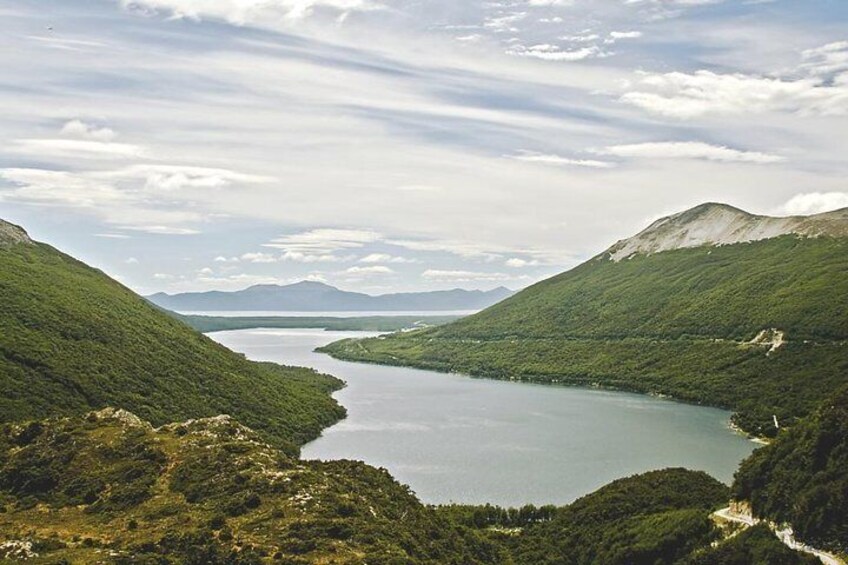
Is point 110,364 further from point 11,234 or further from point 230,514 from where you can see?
point 230,514

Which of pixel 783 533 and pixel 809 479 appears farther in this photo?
pixel 809 479

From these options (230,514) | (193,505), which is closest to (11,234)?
→ (193,505)

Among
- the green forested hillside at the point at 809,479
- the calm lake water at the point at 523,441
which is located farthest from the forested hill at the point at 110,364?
the green forested hillside at the point at 809,479

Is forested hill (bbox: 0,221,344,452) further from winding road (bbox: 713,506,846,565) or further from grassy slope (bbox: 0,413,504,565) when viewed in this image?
winding road (bbox: 713,506,846,565)

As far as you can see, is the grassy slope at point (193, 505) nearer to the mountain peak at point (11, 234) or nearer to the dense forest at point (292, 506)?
the dense forest at point (292, 506)

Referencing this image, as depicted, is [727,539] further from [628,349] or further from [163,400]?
[628,349]

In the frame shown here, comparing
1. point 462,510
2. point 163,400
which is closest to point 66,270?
point 163,400

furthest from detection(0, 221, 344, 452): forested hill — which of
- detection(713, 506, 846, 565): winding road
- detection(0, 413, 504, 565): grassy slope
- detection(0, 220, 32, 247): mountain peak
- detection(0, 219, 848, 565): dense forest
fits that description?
detection(713, 506, 846, 565): winding road
